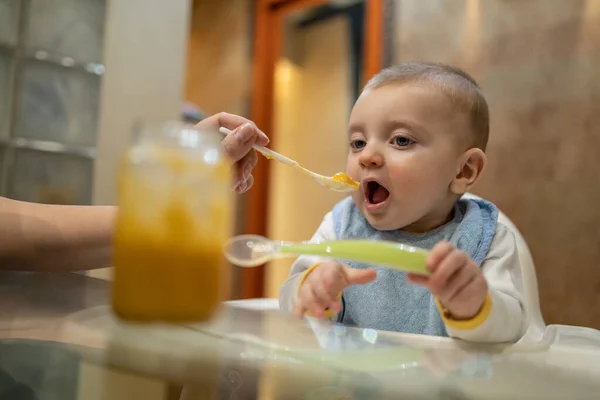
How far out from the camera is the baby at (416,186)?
0.89 meters

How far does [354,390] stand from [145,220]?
17 centimetres

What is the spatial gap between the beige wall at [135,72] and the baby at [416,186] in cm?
101

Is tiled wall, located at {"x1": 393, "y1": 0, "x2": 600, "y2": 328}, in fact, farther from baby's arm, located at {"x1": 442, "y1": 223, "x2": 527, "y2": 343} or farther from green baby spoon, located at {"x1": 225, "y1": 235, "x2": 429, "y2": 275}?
green baby spoon, located at {"x1": 225, "y1": 235, "x2": 429, "y2": 275}

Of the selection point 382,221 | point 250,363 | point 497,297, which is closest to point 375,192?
point 382,221

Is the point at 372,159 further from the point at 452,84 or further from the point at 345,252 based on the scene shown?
the point at 345,252

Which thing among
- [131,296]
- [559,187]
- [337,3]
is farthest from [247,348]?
[337,3]

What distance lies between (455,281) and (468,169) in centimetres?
49

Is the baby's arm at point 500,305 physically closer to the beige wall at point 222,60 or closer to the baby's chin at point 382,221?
the baby's chin at point 382,221

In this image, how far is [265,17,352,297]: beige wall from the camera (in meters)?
2.56

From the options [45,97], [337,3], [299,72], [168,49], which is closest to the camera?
[45,97]

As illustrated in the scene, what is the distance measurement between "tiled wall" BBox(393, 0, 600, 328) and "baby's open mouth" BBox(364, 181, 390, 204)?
1.06 metres

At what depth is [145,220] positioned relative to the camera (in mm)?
374

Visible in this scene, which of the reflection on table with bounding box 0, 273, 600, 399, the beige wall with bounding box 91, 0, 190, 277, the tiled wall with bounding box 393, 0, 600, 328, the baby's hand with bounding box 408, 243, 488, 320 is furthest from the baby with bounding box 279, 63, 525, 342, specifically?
the beige wall with bounding box 91, 0, 190, 277

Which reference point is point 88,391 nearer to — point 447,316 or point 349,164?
point 447,316
